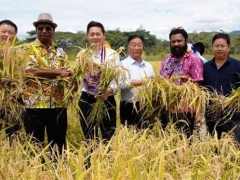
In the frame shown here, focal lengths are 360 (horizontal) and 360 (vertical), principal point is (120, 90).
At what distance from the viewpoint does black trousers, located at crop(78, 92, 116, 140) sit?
11.5ft

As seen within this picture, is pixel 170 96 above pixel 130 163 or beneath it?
above

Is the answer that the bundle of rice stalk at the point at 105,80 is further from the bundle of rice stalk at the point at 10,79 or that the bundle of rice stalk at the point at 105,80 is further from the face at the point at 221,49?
the face at the point at 221,49

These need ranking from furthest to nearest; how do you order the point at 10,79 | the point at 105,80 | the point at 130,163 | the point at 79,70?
1. the point at 105,80
2. the point at 79,70
3. the point at 10,79
4. the point at 130,163

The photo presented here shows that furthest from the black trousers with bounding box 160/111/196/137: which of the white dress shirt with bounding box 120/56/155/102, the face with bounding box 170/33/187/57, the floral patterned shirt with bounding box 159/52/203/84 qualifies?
the face with bounding box 170/33/187/57

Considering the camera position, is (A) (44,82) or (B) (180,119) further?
(B) (180,119)

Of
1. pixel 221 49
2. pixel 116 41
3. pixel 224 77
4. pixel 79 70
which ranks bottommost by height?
pixel 224 77

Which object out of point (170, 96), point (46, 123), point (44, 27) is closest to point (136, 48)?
point (170, 96)

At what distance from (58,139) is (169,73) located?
4.06 feet

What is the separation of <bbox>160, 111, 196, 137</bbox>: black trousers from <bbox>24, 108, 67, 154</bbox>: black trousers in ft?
3.08

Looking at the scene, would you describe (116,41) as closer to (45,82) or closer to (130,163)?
(45,82)

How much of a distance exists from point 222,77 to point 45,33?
5.52ft

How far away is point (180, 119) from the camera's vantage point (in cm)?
333

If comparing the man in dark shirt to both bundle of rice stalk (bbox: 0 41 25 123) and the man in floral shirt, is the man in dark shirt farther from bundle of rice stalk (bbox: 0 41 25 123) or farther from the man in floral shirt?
bundle of rice stalk (bbox: 0 41 25 123)

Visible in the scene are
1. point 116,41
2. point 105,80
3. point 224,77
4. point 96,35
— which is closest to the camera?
point 105,80
